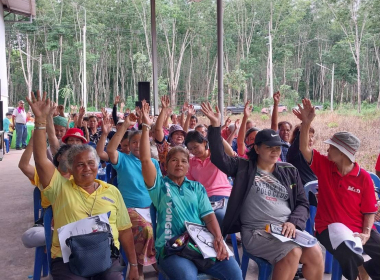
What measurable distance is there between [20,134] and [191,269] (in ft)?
37.4

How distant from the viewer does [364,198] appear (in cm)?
252

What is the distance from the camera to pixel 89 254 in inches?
78.4

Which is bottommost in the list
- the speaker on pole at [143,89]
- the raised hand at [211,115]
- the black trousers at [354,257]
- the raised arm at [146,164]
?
the black trousers at [354,257]

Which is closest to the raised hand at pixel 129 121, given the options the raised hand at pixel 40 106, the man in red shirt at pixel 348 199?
the raised hand at pixel 40 106

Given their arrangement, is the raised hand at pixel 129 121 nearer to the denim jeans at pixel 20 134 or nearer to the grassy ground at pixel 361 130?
the grassy ground at pixel 361 130

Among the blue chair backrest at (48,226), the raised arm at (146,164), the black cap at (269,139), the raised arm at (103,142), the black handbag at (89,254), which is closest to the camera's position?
the black handbag at (89,254)

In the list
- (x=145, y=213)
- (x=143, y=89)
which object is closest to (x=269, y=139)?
(x=145, y=213)

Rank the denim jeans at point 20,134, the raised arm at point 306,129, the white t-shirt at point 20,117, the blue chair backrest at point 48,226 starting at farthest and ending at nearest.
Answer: the denim jeans at point 20,134
the white t-shirt at point 20,117
the raised arm at point 306,129
the blue chair backrest at point 48,226

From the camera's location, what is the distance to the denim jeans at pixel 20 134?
1184 cm

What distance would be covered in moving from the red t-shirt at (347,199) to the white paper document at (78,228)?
1472 millimetres

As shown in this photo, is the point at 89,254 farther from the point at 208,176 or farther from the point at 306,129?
the point at 306,129

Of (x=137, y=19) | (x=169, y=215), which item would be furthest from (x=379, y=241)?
(x=137, y=19)

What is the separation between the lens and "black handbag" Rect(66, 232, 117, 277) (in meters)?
1.98

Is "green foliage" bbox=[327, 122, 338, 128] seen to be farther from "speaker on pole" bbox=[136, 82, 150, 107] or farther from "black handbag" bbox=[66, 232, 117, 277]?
"black handbag" bbox=[66, 232, 117, 277]
